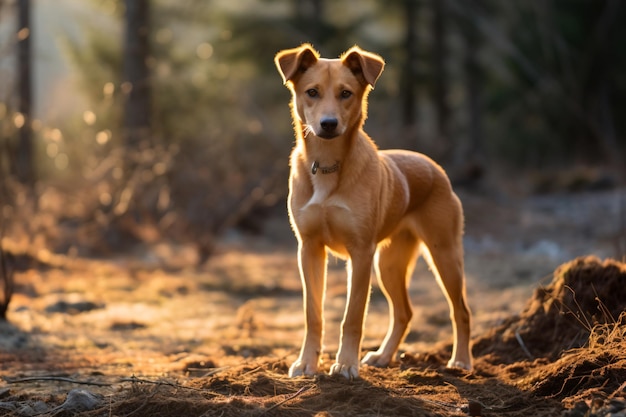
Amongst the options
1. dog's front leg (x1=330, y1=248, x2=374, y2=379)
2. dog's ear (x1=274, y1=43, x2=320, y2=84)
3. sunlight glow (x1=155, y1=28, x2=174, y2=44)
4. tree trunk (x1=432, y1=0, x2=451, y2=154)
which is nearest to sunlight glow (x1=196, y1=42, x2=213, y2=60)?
sunlight glow (x1=155, y1=28, x2=174, y2=44)

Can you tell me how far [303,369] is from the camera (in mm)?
5703

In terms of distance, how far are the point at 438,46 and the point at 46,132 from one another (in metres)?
23.5

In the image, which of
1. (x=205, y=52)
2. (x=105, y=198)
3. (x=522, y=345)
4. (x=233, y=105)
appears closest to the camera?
(x=522, y=345)

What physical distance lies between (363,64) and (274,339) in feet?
11.6

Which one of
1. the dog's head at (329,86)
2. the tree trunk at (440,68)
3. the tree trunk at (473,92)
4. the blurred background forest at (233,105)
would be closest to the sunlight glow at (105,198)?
the blurred background forest at (233,105)

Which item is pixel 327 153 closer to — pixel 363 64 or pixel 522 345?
pixel 363 64

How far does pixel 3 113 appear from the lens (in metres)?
9.95

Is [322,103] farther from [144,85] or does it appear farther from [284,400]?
[144,85]

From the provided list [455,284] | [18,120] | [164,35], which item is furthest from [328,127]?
[164,35]

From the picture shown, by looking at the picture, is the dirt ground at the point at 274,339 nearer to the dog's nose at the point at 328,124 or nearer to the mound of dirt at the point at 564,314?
the mound of dirt at the point at 564,314

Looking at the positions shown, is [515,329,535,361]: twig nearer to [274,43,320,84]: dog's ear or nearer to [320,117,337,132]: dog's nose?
[320,117,337,132]: dog's nose

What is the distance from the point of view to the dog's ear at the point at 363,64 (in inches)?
224

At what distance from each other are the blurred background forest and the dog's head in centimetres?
433

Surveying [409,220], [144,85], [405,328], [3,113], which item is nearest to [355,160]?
[409,220]
